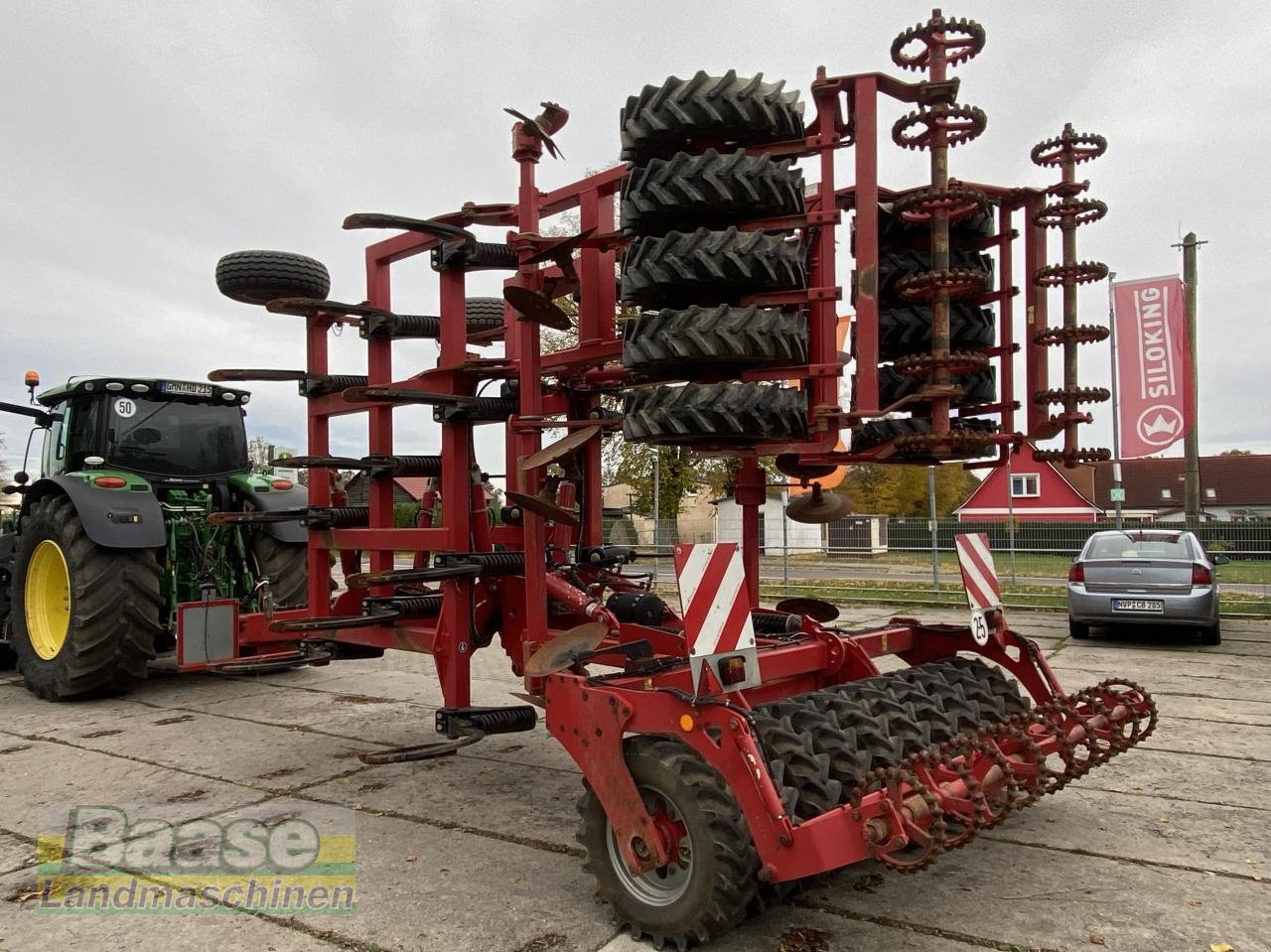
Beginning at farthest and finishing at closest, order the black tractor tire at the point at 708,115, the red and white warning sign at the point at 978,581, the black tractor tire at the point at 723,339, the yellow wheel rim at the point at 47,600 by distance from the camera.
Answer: the yellow wheel rim at the point at 47,600 → the red and white warning sign at the point at 978,581 → the black tractor tire at the point at 708,115 → the black tractor tire at the point at 723,339

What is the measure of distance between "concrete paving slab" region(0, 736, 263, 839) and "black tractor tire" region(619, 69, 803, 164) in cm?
370

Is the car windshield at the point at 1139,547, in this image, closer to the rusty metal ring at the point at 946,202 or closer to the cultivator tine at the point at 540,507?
the rusty metal ring at the point at 946,202

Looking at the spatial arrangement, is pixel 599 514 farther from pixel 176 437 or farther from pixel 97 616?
pixel 176 437

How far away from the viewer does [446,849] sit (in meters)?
4.09

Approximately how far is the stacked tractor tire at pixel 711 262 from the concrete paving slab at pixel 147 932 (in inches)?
84.0

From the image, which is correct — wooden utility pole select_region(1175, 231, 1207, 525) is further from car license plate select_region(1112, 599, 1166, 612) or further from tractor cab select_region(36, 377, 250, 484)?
tractor cab select_region(36, 377, 250, 484)

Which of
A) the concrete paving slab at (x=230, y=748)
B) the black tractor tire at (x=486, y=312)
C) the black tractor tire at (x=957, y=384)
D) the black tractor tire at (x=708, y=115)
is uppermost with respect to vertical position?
the black tractor tire at (x=708, y=115)

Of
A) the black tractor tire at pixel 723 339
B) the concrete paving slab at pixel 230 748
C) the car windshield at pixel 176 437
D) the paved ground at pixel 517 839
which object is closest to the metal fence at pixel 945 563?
the car windshield at pixel 176 437

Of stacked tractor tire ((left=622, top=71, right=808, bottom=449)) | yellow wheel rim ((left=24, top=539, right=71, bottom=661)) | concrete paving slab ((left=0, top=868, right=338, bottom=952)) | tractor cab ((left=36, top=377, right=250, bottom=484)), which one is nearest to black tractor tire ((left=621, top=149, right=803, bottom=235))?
stacked tractor tire ((left=622, top=71, right=808, bottom=449))

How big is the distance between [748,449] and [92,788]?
154 inches

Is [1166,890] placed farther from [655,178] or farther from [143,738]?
[143,738]

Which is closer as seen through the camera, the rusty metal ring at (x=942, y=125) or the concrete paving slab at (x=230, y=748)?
the rusty metal ring at (x=942, y=125)

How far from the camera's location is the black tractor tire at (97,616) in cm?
684

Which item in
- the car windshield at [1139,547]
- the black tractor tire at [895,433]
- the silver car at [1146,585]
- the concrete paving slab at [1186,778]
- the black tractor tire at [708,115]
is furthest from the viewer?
the car windshield at [1139,547]
